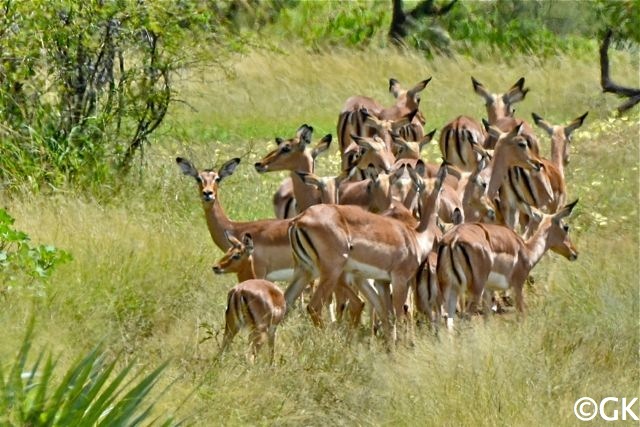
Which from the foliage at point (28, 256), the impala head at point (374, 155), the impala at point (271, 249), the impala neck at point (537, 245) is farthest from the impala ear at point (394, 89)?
the foliage at point (28, 256)

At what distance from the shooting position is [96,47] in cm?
1238

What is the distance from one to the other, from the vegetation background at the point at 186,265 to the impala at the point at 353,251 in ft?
0.96

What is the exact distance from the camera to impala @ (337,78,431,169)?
14.8m

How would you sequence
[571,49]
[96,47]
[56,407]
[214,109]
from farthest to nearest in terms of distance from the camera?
[571,49], [214,109], [96,47], [56,407]

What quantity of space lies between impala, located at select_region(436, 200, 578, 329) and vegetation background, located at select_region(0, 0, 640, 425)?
29 centimetres

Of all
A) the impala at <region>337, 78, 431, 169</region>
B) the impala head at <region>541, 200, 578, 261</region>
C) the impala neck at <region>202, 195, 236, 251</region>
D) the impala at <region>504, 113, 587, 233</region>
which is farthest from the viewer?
the impala at <region>337, 78, 431, 169</region>

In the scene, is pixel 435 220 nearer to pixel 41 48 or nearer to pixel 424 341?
pixel 424 341

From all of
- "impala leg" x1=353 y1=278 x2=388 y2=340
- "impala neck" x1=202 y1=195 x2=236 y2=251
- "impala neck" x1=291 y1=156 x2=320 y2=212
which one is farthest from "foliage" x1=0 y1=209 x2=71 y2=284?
"impala neck" x1=291 y1=156 x2=320 y2=212

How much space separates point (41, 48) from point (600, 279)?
4383 millimetres

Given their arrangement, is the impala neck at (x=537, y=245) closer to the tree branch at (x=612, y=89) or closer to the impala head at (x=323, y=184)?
the impala head at (x=323, y=184)

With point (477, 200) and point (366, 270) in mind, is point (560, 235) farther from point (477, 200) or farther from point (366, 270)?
point (366, 270)

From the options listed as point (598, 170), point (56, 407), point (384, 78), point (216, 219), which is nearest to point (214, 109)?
point (384, 78)

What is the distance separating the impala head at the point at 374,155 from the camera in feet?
40.0

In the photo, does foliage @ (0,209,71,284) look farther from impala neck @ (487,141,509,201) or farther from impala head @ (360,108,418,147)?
impala head @ (360,108,418,147)
